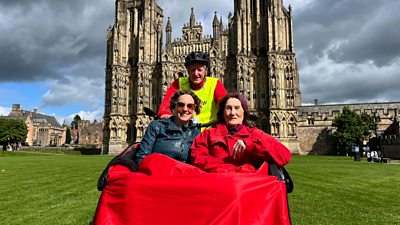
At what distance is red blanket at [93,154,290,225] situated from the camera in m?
3.04

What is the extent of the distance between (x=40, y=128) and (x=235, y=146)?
4359 inches

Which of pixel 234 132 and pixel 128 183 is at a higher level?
pixel 234 132

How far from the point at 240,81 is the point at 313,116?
49.8 feet

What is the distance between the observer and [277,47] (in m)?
47.5

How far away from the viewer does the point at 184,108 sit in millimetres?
4684

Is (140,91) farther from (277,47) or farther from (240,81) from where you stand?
(277,47)

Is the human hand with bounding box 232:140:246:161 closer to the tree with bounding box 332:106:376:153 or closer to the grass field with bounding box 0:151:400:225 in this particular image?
the grass field with bounding box 0:151:400:225

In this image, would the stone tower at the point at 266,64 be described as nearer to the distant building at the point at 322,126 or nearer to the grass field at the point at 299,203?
the distant building at the point at 322,126

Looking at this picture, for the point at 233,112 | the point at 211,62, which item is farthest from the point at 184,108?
the point at 211,62

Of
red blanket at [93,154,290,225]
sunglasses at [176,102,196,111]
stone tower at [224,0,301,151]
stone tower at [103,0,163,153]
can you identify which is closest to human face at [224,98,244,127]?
sunglasses at [176,102,196,111]

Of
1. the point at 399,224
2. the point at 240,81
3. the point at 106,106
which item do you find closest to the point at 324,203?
the point at 399,224

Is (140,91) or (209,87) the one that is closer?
(209,87)

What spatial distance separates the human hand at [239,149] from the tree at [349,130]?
47.4m

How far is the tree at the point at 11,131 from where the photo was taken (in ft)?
237
